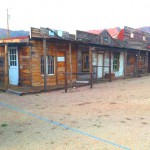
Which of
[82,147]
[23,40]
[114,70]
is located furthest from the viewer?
[114,70]

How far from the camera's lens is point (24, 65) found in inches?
482

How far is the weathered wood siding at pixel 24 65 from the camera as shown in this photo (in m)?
12.1

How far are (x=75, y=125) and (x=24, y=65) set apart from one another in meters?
7.75

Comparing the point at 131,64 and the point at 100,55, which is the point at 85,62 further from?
the point at 131,64

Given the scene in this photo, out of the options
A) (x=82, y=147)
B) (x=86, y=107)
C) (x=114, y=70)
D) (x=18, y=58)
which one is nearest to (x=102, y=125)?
(x=82, y=147)

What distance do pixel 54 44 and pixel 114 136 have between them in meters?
9.44

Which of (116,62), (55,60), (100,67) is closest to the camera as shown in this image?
(55,60)

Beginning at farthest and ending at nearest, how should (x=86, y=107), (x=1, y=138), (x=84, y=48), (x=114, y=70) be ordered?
1. (x=114, y=70)
2. (x=84, y=48)
3. (x=86, y=107)
4. (x=1, y=138)

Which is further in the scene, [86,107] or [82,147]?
[86,107]

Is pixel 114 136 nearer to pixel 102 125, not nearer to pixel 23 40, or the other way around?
pixel 102 125

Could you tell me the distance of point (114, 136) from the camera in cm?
457

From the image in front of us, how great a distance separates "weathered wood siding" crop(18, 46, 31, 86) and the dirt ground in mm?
3967

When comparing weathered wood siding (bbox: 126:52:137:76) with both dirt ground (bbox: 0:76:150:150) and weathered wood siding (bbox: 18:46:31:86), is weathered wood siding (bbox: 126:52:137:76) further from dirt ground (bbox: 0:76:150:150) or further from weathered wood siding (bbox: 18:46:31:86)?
dirt ground (bbox: 0:76:150:150)

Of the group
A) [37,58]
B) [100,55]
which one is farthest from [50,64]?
[100,55]
